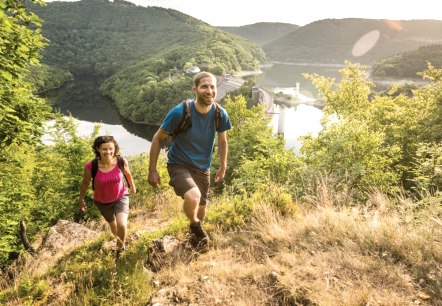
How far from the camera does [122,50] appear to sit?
531 ft

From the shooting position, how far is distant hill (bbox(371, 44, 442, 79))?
96875 mm

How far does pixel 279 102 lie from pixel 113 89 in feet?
175

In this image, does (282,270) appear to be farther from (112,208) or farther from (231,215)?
(112,208)

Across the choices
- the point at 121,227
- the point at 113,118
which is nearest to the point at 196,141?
the point at 121,227

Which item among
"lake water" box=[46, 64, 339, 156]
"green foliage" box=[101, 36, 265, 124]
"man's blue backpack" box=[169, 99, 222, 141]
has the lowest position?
"lake water" box=[46, 64, 339, 156]

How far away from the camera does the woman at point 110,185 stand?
4203 millimetres

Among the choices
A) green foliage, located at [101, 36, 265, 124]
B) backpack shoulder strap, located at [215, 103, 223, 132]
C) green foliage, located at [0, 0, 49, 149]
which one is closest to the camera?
backpack shoulder strap, located at [215, 103, 223, 132]

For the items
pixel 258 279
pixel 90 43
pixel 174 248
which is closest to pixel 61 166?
pixel 174 248

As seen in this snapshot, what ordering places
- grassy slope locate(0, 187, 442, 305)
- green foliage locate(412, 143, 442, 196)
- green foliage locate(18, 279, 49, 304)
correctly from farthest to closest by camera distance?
green foliage locate(412, 143, 442, 196), green foliage locate(18, 279, 49, 304), grassy slope locate(0, 187, 442, 305)

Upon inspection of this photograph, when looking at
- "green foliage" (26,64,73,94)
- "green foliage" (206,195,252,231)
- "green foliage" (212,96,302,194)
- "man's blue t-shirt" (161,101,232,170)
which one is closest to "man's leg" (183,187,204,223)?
"man's blue t-shirt" (161,101,232,170)

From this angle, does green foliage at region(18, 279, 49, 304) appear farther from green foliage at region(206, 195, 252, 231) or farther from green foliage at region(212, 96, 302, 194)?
green foliage at region(212, 96, 302, 194)

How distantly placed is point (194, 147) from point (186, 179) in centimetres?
44

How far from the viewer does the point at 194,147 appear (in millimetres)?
3789

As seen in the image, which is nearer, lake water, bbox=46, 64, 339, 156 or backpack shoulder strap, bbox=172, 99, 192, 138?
backpack shoulder strap, bbox=172, 99, 192, 138
